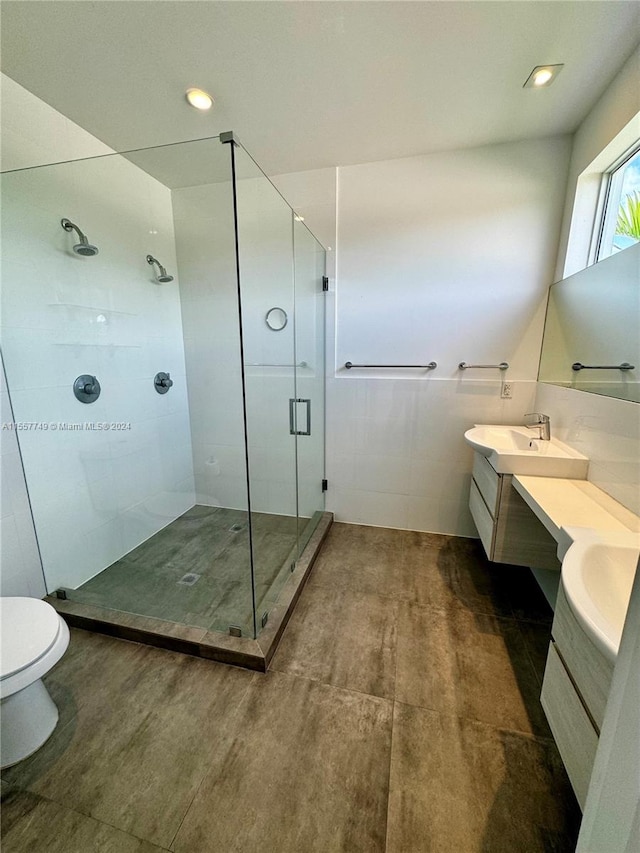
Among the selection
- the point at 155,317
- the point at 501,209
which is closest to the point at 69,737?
the point at 155,317

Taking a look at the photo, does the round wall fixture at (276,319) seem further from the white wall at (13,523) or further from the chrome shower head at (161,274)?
the white wall at (13,523)

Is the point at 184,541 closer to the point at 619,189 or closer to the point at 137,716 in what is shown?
the point at 137,716

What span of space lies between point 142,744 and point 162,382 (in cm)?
205

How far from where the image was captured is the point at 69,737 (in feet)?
3.95

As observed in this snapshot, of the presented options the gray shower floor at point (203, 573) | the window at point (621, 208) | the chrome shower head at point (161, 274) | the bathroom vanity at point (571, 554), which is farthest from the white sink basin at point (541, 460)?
the chrome shower head at point (161, 274)

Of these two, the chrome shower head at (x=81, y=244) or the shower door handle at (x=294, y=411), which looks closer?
the chrome shower head at (x=81, y=244)

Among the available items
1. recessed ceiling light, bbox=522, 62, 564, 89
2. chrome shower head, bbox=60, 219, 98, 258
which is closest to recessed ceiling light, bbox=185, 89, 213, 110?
chrome shower head, bbox=60, 219, 98, 258

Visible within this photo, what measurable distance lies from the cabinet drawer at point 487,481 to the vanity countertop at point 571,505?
0.38ft

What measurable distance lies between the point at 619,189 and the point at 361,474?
224cm

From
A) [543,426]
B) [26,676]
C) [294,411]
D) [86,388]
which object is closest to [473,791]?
[26,676]

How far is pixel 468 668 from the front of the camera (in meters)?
1.46

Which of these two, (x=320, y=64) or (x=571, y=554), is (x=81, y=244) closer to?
(x=320, y=64)

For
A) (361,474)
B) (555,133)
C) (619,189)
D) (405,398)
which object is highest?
(555,133)

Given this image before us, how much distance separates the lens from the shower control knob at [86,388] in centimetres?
189
